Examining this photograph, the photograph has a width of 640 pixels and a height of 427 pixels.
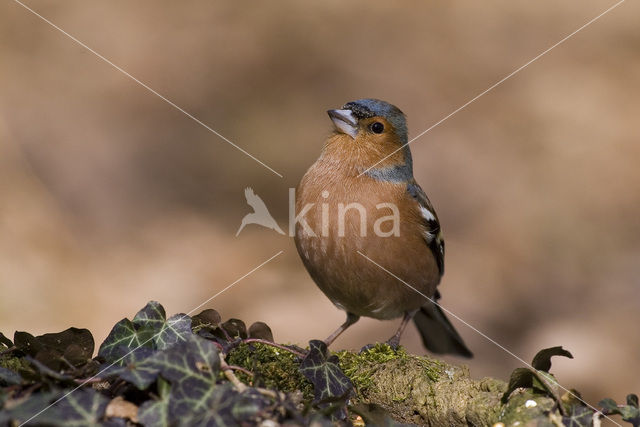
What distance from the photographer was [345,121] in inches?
162

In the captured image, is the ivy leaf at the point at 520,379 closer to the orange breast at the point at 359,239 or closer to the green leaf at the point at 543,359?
the green leaf at the point at 543,359

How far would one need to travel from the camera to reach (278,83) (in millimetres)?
7066

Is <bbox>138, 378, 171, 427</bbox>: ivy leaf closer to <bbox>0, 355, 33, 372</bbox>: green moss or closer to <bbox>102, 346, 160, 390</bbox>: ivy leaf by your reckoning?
<bbox>102, 346, 160, 390</bbox>: ivy leaf

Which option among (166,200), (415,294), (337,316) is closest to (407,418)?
(415,294)

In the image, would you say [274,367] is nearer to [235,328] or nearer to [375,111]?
[235,328]

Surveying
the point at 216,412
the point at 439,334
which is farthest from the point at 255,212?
the point at 216,412

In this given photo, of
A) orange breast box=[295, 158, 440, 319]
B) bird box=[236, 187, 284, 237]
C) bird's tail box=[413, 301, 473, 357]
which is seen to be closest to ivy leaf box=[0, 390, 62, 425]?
orange breast box=[295, 158, 440, 319]

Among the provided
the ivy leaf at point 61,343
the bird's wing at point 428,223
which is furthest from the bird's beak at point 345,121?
the ivy leaf at point 61,343

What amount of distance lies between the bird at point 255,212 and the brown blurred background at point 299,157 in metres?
0.08

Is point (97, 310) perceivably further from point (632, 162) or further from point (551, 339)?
point (632, 162)

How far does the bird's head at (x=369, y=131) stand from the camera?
4.06m

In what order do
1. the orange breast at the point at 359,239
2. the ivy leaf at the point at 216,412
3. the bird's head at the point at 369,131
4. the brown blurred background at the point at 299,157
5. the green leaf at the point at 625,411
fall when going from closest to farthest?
the ivy leaf at the point at 216,412, the green leaf at the point at 625,411, the orange breast at the point at 359,239, the bird's head at the point at 369,131, the brown blurred background at the point at 299,157

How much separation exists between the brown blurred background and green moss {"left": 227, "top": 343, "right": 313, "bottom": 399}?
8.09 ft

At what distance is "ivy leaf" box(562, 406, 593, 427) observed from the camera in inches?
84.1
